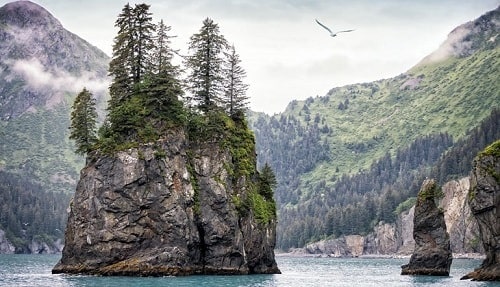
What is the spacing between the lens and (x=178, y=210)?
10388 cm

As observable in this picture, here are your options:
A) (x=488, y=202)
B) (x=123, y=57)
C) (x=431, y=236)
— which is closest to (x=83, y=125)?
(x=123, y=57)

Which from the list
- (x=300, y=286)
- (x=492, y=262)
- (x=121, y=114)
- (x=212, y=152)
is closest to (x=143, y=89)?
(x=121, y=114)

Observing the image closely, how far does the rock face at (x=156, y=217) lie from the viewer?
10175 centimetres

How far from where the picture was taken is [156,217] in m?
104

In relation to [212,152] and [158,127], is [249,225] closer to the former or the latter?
[212,152]

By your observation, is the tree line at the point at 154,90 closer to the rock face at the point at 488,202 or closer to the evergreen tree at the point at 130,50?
the evergreen tree at the point at 130,50

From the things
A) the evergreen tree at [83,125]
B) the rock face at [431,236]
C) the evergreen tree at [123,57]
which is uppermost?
Result: the evergreen tree at [123,57]

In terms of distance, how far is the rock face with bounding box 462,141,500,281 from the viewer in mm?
93375

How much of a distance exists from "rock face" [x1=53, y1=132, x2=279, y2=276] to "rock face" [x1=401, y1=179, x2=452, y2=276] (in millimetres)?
28257

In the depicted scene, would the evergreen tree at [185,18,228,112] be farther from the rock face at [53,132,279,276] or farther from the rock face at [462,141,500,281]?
the rock face at [462,141,500,281]

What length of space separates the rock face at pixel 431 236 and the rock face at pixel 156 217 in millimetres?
28257

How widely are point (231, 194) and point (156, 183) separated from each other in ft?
40.5

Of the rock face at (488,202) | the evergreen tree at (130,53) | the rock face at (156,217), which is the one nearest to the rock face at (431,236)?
the rock face at (488,202)

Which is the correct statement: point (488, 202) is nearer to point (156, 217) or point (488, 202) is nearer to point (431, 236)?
point (431, 236)
